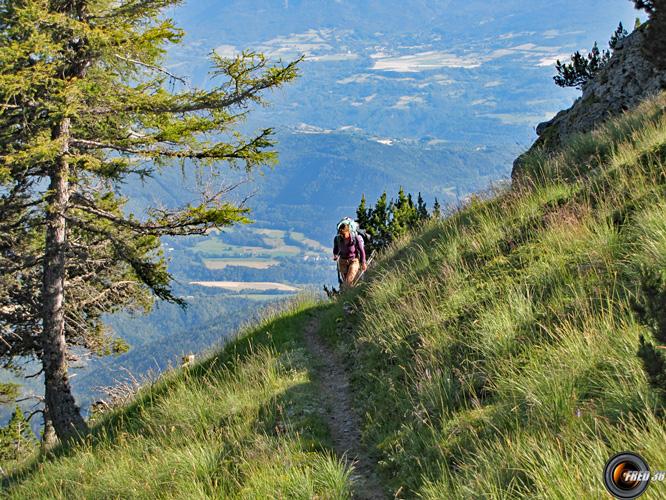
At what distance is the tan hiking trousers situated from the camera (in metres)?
13.4

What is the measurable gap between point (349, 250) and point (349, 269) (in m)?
0.43

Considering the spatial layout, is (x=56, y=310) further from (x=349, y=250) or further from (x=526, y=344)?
(x=526, y=344)

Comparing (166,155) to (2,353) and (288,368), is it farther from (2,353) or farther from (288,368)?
(2,353)

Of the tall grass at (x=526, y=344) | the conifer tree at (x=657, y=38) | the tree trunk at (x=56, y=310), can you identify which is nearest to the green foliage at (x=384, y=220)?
the conifer tree at (x=657, y=38)

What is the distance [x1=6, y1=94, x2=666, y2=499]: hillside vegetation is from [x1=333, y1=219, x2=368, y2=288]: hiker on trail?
3.43 meters

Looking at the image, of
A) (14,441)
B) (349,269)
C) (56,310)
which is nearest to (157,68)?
(56,310)

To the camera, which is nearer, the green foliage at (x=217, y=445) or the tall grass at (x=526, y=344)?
the tall grass at (x=526, y=344)

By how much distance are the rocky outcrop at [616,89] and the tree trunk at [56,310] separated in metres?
9.72

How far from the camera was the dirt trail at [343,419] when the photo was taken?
5.04 m

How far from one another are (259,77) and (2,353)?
10.4 m

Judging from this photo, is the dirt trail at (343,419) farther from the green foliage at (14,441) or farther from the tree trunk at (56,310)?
the green foliage at (14,441)

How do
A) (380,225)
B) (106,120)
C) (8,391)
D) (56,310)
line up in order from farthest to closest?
(380,225) → (8,391) → (106,120) → (56,310)

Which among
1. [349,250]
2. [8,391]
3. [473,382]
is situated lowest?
[8,391]

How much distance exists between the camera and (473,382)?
522cm
